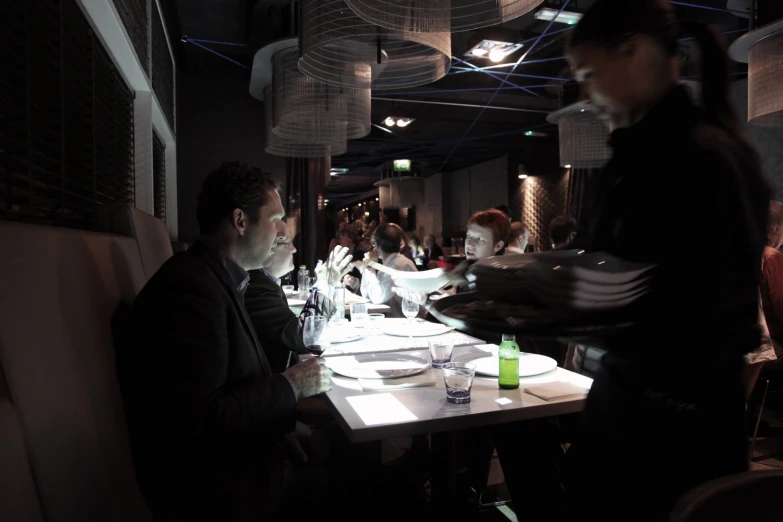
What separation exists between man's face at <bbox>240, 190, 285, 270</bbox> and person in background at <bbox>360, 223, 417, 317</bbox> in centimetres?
188

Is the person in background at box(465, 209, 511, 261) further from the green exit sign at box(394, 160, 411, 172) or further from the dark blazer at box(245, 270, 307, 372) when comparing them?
the green exit sign at box(394, 160, 411, 172)

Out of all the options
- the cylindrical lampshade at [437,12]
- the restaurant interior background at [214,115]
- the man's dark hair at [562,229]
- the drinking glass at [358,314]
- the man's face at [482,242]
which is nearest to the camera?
the restaurant interior background at [214,115]

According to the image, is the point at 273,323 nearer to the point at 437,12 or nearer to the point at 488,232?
the point at 437,12

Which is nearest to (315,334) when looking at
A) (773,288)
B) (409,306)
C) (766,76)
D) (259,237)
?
(259,237)

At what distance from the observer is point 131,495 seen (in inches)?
45.5

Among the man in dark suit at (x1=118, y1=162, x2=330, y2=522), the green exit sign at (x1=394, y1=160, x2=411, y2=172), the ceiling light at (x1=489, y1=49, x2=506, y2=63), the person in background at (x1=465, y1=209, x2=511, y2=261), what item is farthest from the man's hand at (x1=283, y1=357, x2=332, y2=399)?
the green exit sign at (x1=394, y1=160, x2=411, y2=172)

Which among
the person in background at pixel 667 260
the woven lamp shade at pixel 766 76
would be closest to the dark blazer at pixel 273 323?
the person in background at pixel 667 260

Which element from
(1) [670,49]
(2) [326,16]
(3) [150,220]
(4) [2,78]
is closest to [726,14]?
(2) [326,16]

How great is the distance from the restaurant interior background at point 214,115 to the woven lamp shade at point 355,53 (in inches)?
28.9

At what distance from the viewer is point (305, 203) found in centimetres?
743

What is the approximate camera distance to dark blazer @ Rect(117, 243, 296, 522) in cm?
121

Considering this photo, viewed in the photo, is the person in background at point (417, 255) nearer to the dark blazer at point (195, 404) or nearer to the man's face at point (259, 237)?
the man's face at point (259, 237)

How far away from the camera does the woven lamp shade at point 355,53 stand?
2.16 meters

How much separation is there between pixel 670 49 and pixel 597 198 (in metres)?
0.31
